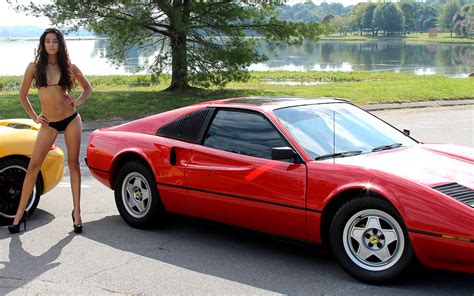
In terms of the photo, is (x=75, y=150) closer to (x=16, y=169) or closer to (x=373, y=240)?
(x=16, y=169)

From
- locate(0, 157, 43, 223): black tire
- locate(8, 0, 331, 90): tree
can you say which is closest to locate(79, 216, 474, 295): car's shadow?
locate(0, 157, 43, 223): black tire

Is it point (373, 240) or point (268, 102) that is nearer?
point (373, 240)

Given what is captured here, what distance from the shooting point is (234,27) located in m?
20.8

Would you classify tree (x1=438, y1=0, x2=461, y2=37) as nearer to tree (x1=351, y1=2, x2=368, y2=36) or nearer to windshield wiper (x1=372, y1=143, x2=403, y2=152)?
tree (x1=351, y1=2, x2=368, y2=36)

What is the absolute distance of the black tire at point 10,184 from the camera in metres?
6.59

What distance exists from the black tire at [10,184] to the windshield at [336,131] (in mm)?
2788

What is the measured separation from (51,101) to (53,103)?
3 cm

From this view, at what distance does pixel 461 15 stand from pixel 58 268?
181 meters

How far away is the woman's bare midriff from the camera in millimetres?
6176

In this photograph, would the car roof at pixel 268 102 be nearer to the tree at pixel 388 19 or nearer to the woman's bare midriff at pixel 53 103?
the woman's bare midriff at pixel 53 103

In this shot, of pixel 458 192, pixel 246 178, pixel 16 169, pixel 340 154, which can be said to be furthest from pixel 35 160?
pixel 458 192

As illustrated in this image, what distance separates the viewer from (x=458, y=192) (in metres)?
4.48

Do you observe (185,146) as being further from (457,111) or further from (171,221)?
(457,111)

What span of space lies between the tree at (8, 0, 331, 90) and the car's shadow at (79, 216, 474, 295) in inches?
538
